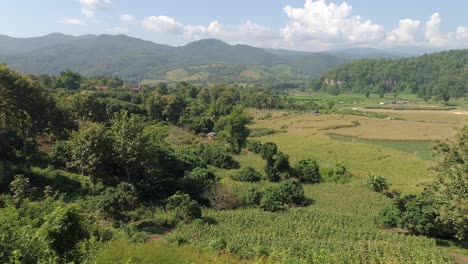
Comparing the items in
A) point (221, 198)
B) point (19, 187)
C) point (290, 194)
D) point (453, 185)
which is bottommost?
point (290, 194)

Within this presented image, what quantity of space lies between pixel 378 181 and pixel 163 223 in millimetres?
19630

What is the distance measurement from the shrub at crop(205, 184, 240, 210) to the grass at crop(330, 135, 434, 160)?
3174cm

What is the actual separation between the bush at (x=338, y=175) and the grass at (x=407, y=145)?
16936 mm

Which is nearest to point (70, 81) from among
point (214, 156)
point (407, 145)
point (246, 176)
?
point (214, 156)

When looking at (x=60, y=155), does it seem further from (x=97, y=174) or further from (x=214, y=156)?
(x=214, y=156)

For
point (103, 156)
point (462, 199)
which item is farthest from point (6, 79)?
point (462, 199)

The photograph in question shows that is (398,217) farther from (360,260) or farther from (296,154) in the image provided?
(296,154)

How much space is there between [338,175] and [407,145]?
25423mm

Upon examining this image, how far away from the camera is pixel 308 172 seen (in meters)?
34.3

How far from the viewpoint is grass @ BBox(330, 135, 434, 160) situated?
162 feet

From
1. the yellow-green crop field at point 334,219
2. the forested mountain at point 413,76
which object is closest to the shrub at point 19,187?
the yellow-green crop field at point 334,219

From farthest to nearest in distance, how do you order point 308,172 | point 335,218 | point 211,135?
point 211,135
point 308,172
point 335,218

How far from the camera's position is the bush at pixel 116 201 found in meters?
20.6

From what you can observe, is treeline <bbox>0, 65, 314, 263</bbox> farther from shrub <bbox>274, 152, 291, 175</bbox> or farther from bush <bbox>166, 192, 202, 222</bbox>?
shrub <bbox>274, 152, 291, 175</bbox>
